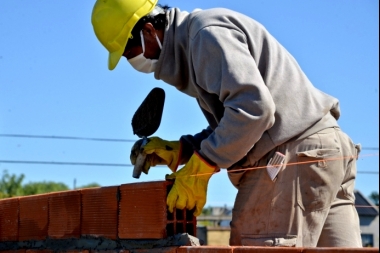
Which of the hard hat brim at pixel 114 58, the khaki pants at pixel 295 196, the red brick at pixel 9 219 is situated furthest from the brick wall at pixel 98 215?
the hard hat brim at pixel 114 58

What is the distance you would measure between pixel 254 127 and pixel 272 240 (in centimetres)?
61

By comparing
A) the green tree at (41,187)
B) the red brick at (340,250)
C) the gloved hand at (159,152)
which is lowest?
the red brick at (340,250)

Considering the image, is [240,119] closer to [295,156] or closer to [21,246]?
[295,156]

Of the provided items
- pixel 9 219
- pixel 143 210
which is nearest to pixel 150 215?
pixel 143 210

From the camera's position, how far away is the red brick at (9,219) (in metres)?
5.23

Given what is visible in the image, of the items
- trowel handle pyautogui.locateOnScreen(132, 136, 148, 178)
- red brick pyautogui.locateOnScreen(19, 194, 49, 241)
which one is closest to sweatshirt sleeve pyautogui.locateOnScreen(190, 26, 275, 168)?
trowel handle pyautogui.locateOnScreen(132, 136, 148, 178)

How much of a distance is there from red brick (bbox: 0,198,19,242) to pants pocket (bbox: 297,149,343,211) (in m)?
2.44

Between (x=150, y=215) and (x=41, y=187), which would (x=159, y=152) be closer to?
(x=150, y=215)

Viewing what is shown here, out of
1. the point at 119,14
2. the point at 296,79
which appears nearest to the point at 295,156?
the point at 296,79

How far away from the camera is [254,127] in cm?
342

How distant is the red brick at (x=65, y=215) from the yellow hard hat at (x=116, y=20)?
0.99m

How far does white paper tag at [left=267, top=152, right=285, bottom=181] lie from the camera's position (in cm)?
363

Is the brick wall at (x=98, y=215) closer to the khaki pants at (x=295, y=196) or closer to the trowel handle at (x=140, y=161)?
the trowel handle at (x=140, y=161)

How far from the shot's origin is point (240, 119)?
3.41m
